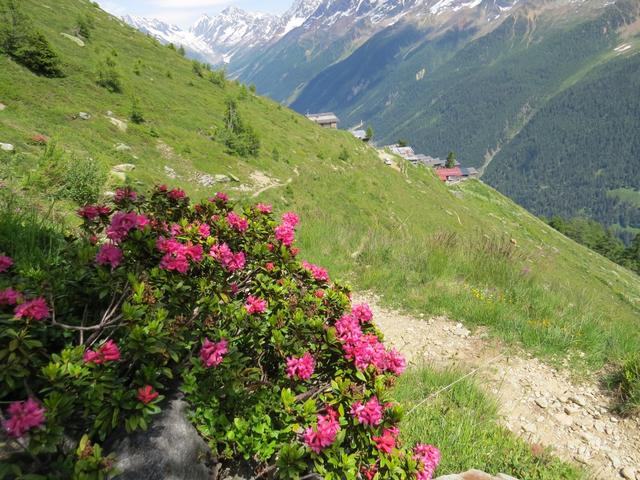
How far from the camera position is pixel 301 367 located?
258cm

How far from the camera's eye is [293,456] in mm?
2131

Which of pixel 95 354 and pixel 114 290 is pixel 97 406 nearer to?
pixel 95 354

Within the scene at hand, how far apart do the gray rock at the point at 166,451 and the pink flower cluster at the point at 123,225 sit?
1.30 m

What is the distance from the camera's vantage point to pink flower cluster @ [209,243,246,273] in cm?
316

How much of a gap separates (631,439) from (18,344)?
6.19 m

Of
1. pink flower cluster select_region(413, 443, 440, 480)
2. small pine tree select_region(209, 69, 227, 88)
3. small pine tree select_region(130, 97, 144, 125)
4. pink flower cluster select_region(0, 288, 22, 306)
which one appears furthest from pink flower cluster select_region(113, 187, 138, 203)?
small pine tree select_region(209, 69, 227, 88)

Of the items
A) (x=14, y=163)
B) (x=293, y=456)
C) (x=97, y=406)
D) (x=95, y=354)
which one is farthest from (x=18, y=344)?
(x=14, y=163)

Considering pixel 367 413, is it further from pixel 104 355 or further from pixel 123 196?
pixel 123 196

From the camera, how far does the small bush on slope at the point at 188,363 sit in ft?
6.61

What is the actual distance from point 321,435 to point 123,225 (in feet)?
6.89

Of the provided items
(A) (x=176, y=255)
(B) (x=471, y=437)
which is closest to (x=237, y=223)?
(A) (x=176, y=255)

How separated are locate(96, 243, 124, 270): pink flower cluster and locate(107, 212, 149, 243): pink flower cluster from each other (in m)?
0.17

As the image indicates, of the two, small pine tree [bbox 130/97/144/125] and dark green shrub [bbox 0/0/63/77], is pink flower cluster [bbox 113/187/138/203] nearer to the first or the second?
small pine tree [bbox 130/97/144/125]

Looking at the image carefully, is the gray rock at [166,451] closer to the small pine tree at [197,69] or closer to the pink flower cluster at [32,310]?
the pink flower cluster at [32,310]
